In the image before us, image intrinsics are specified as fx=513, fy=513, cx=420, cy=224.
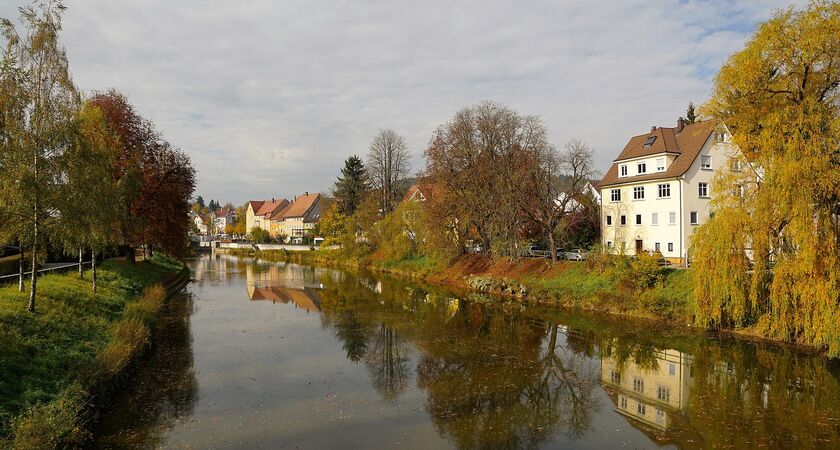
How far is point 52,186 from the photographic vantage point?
15.6 meters

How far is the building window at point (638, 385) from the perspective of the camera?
597 inches

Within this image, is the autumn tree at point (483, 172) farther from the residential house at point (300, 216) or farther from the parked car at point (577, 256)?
the residential house at point (300, 216)

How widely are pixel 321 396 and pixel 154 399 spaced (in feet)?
14.0

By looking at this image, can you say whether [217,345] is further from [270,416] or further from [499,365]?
[499,365]

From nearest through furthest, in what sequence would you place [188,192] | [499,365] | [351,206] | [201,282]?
1. [499,365]
2. [188,192]
3. [201,282]
4. [351,206]

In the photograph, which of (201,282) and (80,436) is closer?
(80,436)

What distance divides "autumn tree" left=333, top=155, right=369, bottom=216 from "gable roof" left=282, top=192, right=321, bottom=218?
134 ft

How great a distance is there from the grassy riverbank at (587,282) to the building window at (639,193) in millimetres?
9820

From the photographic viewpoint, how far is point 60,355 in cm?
1295

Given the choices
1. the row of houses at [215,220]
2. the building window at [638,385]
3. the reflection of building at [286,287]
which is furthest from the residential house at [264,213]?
the building window at [638,385]

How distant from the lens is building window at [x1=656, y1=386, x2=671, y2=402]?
564 inches

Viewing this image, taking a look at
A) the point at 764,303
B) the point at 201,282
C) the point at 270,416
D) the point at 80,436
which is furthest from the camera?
the point at 201,282

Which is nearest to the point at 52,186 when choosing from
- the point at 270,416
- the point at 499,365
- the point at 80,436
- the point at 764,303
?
the point at 80,436

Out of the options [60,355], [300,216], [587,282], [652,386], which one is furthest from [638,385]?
[300,216]
